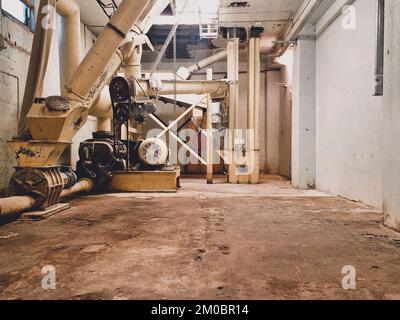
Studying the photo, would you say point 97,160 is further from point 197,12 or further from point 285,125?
point 285,125

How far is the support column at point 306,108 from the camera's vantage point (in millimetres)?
6660

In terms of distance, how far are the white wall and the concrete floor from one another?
0.82 metres

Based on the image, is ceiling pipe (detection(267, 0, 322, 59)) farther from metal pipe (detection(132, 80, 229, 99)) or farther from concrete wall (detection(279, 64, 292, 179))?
metal pipe (detection(132, 80, 229, 99))

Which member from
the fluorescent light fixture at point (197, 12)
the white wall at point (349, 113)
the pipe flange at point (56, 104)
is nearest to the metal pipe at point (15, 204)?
the pipe flange at point (56, 104)

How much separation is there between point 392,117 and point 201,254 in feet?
7.45

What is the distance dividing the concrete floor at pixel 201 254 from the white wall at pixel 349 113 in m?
0.82

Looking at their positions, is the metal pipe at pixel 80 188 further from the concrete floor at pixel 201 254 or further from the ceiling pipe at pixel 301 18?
the ceiling pipe at pixel 301 18

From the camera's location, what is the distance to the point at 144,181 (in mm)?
6055

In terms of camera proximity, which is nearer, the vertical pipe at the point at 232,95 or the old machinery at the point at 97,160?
the old machinery at the point at 97,160

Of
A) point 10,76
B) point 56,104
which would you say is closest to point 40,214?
point 56,104

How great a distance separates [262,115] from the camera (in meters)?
11.2

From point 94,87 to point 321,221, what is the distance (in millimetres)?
3401

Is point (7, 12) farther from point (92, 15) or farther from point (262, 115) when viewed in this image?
point (262, 115)

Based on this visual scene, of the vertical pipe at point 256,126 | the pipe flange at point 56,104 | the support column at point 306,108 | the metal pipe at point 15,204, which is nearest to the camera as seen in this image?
the metal pipe at point 15,204
